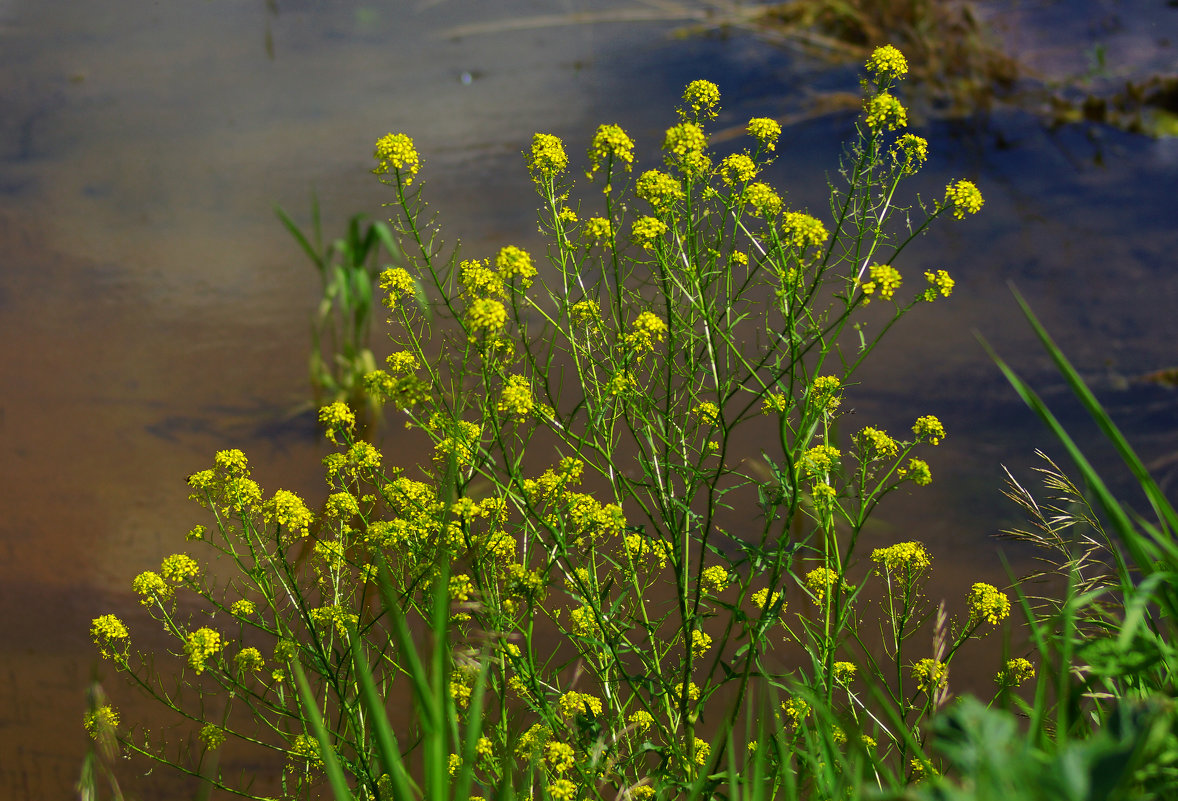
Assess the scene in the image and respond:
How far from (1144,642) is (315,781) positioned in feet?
6.15

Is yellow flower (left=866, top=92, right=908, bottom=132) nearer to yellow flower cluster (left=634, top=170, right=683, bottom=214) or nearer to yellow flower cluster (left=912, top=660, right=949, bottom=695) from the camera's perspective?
yellow flower cluster (left=634, top=170, right=683, bottom=214)

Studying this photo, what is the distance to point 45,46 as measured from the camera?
4938 mm

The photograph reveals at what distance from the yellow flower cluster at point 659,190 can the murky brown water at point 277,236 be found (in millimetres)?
1552

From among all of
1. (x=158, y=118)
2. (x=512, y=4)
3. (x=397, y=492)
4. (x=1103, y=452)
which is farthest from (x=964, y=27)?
(x=397, y=492)

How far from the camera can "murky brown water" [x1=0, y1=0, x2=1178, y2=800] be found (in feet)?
9.32

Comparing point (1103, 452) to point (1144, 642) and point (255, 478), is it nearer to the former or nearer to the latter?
point (1144, 642)

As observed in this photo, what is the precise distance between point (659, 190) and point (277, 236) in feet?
8.87

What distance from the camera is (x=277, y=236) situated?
12.8 ft

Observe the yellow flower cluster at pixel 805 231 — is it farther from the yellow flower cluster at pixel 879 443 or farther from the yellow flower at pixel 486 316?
the yellow flower at pixel 486 316

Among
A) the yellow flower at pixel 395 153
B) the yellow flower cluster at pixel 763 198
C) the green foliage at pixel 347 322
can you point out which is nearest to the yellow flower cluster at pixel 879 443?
the yellow flower cluster at pixel 763 198

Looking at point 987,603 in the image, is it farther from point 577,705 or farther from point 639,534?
→ point 577,705

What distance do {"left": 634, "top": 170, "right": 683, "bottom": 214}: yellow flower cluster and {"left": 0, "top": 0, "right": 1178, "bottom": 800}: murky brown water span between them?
61.1 inches

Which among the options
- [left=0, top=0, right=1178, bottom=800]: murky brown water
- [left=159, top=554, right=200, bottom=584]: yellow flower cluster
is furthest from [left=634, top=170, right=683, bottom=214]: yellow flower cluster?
[left=0, top=0, right=1178, bottom=800]: murky brown water

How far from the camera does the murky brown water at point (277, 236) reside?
2.84 m
